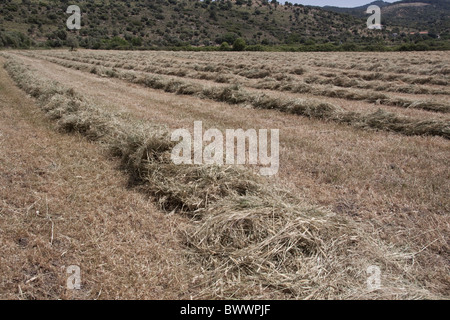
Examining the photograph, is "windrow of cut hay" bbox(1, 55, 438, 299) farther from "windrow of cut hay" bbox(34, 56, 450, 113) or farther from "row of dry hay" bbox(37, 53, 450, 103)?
"row of dry hay" bbox(37, 53, 450, 103)

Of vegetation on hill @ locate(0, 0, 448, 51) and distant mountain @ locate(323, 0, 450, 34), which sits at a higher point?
distant mountain @ locate(323, 0, 450, 34)

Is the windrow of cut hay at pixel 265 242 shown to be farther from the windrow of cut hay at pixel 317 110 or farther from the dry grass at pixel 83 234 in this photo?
the windrow of cut hay at pixel 317 110

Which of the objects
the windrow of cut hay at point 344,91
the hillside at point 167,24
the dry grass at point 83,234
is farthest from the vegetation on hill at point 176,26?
the dry grass at point 83,234

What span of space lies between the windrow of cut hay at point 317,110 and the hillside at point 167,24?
2039 inches

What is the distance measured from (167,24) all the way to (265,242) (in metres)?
86.4

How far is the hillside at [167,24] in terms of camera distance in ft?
200

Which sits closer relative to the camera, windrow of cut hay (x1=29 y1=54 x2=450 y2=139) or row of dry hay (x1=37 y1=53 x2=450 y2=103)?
windrow of cut hay (x1=29 y1=54 x2=450 y2=139)

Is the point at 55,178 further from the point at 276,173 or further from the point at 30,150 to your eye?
the point at 276,173

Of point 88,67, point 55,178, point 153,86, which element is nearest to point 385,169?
point 55,178

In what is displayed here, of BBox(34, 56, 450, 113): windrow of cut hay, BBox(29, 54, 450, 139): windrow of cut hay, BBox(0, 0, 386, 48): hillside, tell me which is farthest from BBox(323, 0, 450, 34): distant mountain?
BBox(29, 54, 450, 139): windrow of cut hay

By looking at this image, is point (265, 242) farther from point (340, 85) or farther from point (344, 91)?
point (340, 85)

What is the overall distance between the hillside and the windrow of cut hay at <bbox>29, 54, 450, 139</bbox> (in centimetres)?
5180

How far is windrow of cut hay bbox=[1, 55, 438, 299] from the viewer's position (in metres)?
2.26
